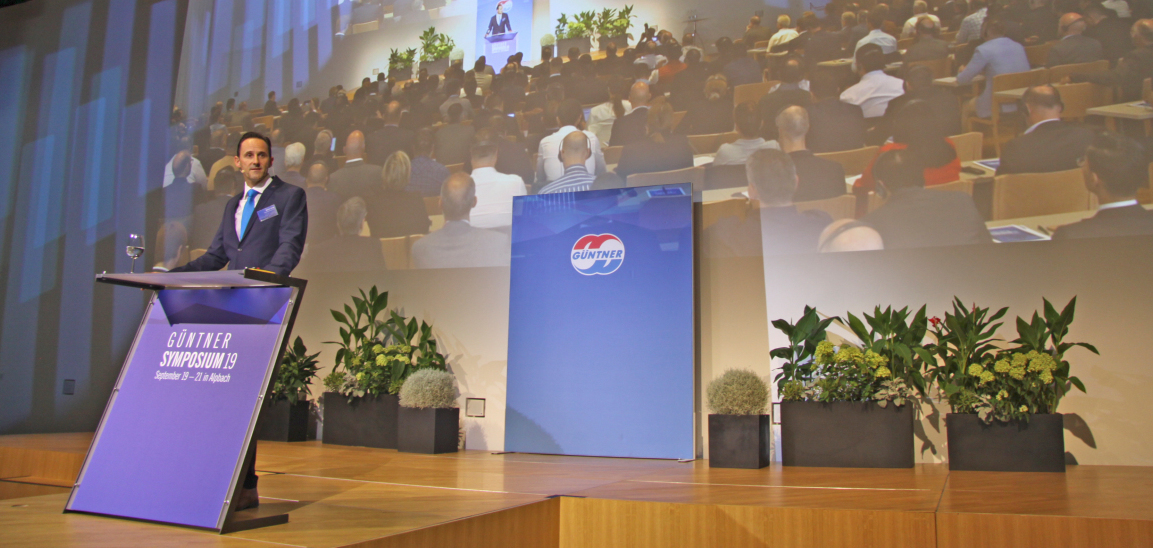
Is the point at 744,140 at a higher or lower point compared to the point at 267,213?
higher

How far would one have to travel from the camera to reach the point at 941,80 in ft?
14.1

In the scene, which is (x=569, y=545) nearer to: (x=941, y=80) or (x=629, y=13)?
(x=941, y=80)

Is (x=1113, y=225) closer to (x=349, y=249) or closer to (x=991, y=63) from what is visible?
(x=991, y=63)

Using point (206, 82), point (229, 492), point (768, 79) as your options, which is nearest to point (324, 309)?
point (206, 82)

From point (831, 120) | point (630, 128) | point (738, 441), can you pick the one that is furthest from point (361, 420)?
point (831, 120)

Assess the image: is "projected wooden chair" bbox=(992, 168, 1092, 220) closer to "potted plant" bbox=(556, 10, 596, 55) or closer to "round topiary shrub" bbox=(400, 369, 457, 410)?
"potted plant" bbox=(556, 10, 596, 55)

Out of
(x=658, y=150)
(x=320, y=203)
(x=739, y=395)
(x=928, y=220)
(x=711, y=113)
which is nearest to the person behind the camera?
(x=739, y=395)

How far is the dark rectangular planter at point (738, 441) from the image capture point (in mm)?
3828

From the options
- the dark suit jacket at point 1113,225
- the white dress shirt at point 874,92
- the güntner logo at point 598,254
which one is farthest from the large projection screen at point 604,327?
the dark suit jacket at point 1113,225

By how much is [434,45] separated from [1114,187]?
14.4ft

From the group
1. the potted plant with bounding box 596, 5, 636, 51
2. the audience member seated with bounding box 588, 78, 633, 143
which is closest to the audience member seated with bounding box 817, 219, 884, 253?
the audience member seated with bounding box 588, 78, 633, 143

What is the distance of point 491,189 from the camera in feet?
17.3

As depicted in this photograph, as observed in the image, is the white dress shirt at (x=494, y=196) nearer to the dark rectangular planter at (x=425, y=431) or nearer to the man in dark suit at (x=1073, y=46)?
the dark rectangular planter at (x=425, y=431)

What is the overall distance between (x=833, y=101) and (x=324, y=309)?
3.79m
